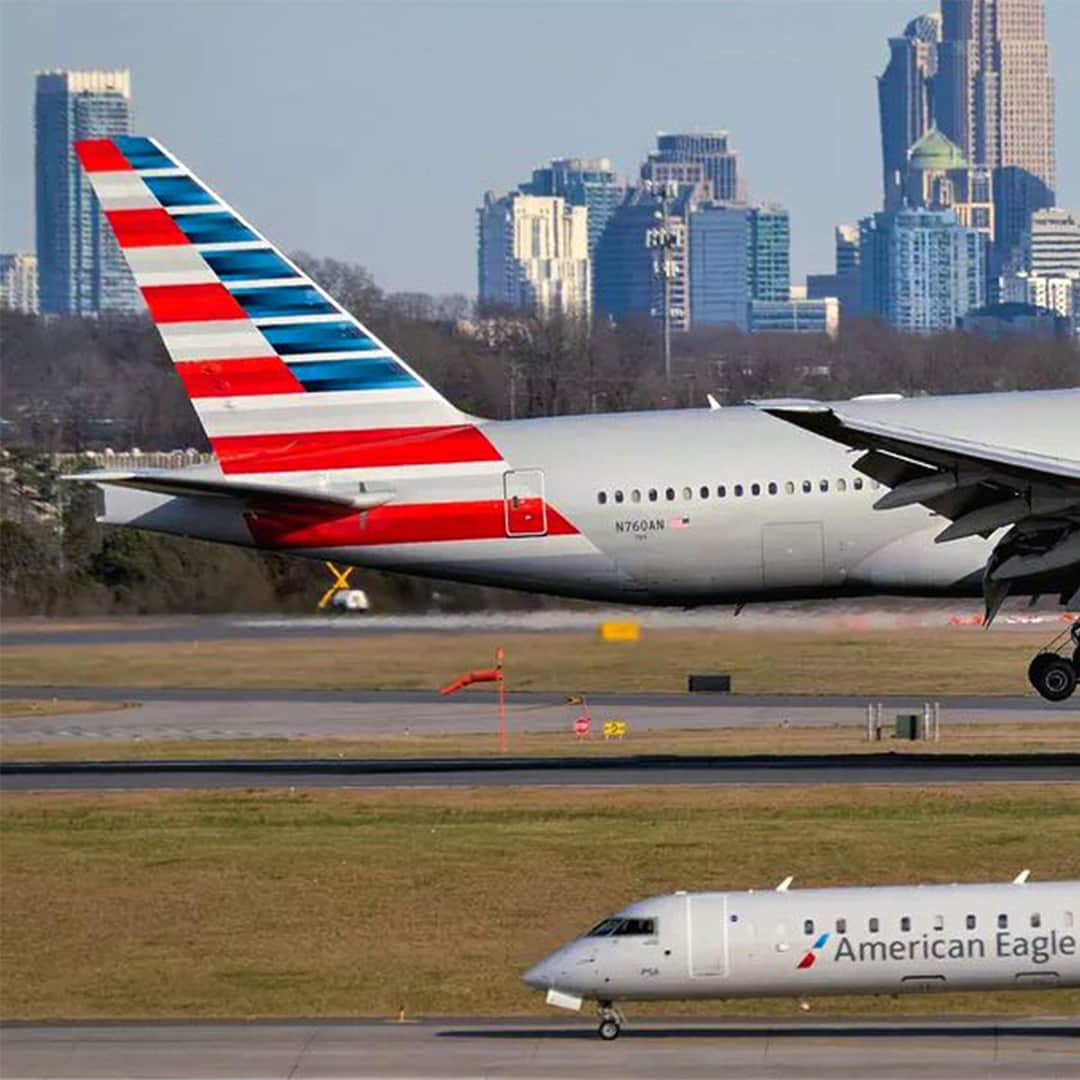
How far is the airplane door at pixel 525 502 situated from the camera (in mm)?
55312

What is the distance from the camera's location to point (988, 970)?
39.5 m

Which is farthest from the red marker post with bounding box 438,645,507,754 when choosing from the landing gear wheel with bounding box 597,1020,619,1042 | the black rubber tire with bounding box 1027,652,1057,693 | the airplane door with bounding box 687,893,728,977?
the landing gear wheel with bounding box 597,1020,619,1042

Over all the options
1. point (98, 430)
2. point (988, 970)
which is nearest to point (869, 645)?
point (988, 970)

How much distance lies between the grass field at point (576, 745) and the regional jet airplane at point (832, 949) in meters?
21.5

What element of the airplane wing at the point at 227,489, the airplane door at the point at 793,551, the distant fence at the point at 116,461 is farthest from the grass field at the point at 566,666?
the distant fence at the point at 116,461

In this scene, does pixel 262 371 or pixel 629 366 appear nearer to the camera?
pixel 262 371

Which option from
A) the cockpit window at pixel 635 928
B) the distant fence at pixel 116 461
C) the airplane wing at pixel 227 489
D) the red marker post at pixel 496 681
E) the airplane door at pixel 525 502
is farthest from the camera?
the distant fence at pixel 116 461

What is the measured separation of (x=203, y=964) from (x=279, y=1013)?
349cm

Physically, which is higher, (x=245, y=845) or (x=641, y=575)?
(x=641, y=575)

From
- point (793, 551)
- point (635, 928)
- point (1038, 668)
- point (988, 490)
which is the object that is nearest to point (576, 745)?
point (793, 551)

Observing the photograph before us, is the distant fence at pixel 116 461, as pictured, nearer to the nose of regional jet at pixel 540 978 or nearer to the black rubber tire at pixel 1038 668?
the black rubber tire at pixel 1038 668

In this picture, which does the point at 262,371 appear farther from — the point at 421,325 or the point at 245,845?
the point at 421,325

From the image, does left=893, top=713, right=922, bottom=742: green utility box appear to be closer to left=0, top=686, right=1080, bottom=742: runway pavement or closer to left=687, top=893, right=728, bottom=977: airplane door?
left=0, top=686, right=1080, bottom=742: runway pavement

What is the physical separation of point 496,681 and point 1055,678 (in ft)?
74.4
